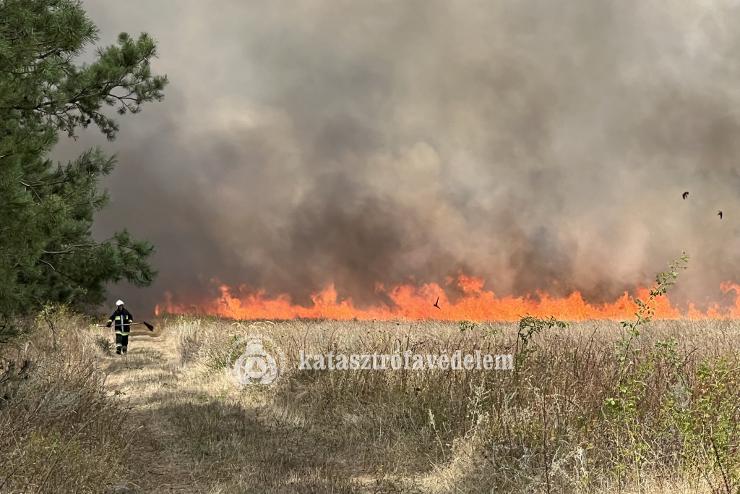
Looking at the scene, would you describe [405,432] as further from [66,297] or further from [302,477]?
[66,297]

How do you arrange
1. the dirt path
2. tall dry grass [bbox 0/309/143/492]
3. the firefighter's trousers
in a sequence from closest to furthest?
tall dry grass [bbox 0/309/143/492], the dirt path, the firefighter's trousers

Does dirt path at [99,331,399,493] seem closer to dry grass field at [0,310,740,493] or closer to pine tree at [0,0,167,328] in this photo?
dry grass field at [0,310,740,493]

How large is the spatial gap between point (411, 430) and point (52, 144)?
5.85 metres

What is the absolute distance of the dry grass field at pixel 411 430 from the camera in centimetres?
488

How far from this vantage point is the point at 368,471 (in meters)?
6.44

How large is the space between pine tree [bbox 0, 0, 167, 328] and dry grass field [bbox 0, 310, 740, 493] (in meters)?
1.53

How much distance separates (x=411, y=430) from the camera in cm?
725

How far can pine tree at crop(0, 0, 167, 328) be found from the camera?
19.7 feet

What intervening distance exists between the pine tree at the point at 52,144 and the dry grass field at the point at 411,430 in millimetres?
1528

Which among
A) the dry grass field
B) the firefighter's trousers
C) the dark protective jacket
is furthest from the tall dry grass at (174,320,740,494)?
the firefighter's trousers

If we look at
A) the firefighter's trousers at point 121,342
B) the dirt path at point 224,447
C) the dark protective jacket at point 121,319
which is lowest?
the dirt path at point 224,447

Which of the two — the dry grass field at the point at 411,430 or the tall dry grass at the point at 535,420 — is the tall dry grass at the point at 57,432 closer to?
the dry grass field at the point at 411,430

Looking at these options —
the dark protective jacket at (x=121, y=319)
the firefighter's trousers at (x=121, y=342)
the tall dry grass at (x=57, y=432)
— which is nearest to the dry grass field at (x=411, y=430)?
the tall dry grass at (x=57, y=432)

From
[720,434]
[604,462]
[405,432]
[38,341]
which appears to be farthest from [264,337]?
[720,434]
